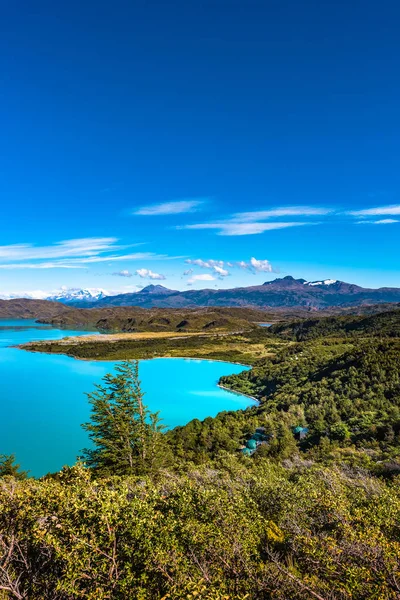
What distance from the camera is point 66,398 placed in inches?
3076

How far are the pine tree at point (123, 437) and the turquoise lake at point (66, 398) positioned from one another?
747 inches

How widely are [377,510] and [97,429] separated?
21939 millimetres

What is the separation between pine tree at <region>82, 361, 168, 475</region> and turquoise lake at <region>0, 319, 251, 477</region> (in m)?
19.0

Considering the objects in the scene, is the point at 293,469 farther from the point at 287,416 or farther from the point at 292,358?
the point at 292,358

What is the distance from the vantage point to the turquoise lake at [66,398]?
51.3 meters

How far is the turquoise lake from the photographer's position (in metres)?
51.3

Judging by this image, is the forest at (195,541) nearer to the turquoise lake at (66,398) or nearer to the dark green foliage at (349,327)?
the turquoise lake at (66,398)

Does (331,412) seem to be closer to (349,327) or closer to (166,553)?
(166,553)

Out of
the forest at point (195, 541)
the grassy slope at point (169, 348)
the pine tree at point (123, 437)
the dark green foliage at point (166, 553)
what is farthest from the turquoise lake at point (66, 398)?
the dark green foliage at point (166, 553)

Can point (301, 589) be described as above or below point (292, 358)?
above

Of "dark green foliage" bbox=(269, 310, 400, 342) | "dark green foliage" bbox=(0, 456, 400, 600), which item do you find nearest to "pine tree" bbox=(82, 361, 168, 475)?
"dark green foliage" bbox=(0, 456, 400, 600)

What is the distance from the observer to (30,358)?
430 ft

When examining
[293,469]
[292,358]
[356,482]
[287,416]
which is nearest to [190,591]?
[356,482]

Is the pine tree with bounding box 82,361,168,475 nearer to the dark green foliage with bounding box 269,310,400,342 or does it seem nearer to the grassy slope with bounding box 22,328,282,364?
the grassy slope with bounding box 22,328,282,364
